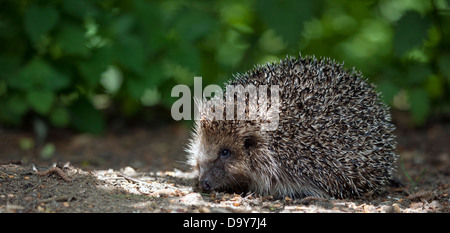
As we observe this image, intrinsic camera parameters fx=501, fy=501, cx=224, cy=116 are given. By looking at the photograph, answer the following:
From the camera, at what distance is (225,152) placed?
20.0 feet

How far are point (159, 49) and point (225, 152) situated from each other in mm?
3762

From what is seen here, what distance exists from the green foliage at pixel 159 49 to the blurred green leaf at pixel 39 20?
0.05 feet

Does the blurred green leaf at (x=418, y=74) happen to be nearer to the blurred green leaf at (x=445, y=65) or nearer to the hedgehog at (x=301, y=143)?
the blurred green leaf at (x=445, y=65)

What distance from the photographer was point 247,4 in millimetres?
11312

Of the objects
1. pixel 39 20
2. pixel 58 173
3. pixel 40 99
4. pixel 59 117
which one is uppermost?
pixel 39 20

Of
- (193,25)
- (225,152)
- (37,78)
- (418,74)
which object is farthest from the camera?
(418,74)

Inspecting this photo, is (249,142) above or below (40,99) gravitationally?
below

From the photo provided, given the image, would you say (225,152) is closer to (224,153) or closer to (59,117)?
(224,153)

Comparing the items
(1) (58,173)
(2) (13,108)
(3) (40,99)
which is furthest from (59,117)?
(1) (58,173)

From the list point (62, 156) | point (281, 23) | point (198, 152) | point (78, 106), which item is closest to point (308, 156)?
point (198, 152)

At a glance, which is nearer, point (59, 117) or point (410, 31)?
point (410, 31)

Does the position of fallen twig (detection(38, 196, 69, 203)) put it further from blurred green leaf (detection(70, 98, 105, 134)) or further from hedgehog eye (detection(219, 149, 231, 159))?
blurred green leaf (detection(70, 98, 105, 134))

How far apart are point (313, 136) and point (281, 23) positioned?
120 inches

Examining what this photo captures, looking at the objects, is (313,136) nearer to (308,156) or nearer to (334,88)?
(308,156)
